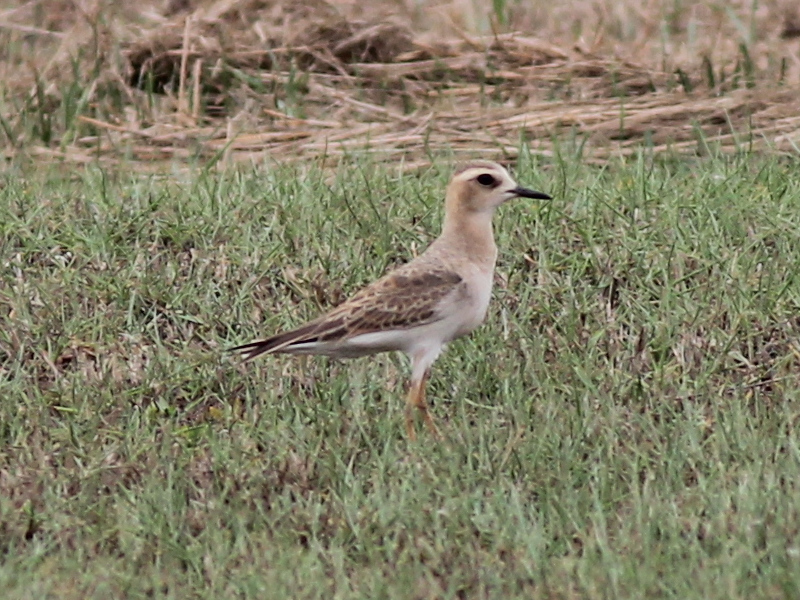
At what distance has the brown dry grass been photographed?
9773 mm

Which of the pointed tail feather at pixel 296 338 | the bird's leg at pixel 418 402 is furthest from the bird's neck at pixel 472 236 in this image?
the pointed tail feather at pixel 296 338

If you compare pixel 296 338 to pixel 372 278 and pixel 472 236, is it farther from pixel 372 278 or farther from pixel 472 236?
pixel 372 278

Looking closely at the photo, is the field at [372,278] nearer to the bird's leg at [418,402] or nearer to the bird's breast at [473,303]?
the bird's leg at [418,402]

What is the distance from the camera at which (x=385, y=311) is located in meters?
6.59

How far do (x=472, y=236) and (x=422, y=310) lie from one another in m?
0.49

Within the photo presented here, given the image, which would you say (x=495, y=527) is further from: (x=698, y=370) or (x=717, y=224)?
(x=717, y=224)

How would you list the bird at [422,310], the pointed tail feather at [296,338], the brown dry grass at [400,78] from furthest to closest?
the brown dry grass at [400,78] → the bird at [422,310] → the pointed tail feather at [296,338]

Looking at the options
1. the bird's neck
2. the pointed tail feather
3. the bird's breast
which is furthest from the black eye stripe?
the pointed tail feather

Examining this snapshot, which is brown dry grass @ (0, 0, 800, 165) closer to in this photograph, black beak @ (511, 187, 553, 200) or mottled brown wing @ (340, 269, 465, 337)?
black beak @ (511, 187, 553, 200)

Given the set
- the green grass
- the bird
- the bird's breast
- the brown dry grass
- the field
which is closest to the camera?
the green grass

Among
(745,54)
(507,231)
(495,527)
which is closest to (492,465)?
(495,527)

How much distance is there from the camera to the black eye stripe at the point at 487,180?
6.94 m

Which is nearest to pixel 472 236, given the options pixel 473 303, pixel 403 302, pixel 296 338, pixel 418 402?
pixel 473 303

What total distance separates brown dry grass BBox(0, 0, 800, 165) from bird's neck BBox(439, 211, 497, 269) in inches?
95.5
